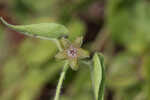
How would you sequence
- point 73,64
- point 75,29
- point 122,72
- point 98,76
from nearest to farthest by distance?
point 98,76, point 73,64, point 122,72, point 75,29

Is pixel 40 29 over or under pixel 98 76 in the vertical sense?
over

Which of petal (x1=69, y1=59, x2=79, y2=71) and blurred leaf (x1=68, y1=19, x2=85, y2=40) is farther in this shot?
blurred leaf (x1=68, y1=19, x2=85, y2=40)

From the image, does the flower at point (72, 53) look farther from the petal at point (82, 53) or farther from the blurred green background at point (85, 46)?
the blurred green background at point (85, 46)

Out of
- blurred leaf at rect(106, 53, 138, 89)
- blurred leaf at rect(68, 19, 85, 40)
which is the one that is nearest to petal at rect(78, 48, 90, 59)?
blurred leaf at rect(106, 53, 138, 89)

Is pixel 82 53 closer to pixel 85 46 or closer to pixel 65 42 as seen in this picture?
pixel 65 42

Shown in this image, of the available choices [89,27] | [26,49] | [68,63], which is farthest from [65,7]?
[68,63]

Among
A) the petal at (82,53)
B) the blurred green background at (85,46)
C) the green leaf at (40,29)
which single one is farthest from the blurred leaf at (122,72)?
the green leaf at (40,29)

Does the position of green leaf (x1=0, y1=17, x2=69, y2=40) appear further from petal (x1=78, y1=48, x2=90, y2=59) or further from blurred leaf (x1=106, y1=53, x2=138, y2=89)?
blurred leaf (x1=106, y1=53, x2=138, y2=89)

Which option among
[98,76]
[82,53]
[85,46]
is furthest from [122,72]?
[98,76]

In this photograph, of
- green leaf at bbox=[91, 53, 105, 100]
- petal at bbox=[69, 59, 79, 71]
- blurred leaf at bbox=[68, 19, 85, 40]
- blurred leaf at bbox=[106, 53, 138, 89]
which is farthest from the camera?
blurred leaf at bbox=[68, 19, 85, 40]
